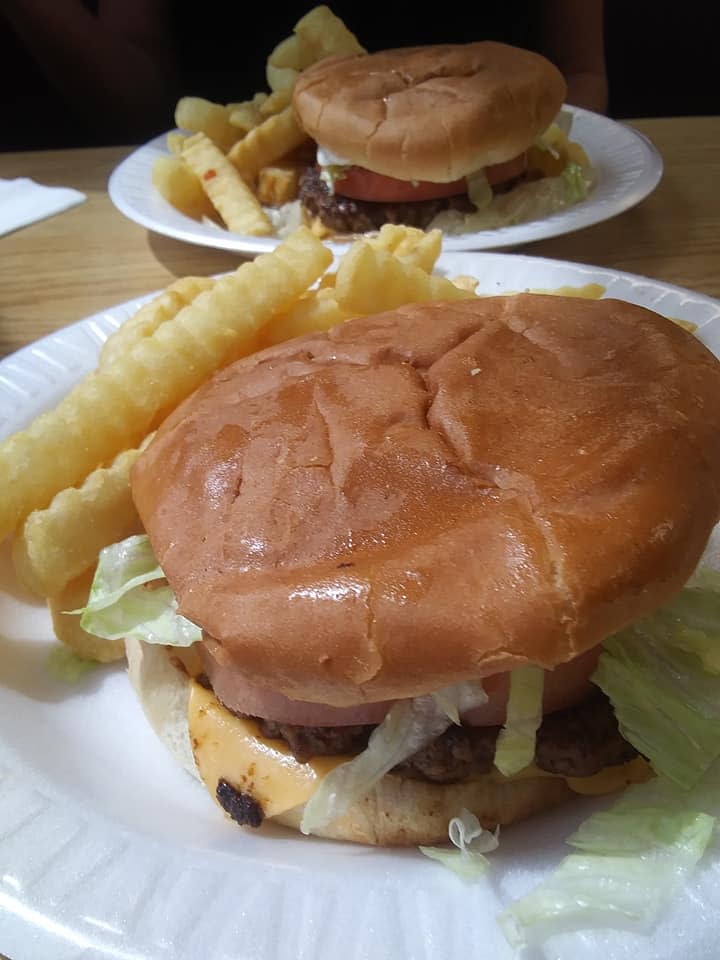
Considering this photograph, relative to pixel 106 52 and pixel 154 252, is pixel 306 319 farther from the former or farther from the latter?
pixel 106 52

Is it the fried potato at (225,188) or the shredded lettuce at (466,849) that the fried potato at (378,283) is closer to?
the shredded lettuce at (466,849)

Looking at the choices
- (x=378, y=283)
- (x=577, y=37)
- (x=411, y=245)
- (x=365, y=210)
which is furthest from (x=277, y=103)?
(x=378, y=283)

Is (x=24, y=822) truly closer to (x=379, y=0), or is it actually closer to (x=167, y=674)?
(x=167, y=674)

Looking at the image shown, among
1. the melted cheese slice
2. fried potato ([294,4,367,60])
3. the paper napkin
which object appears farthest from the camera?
fried potato ([294,4,367,60])

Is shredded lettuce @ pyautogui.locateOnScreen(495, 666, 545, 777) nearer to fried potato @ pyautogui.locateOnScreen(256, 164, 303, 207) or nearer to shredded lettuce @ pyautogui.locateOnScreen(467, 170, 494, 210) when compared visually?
shredded lettuce @ pyautogui.locateOnScreen(467, 170, 494, 210)

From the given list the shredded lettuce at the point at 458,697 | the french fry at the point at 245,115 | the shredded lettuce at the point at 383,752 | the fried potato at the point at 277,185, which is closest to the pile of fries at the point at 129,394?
the shredded lettuce at the point at 383,752

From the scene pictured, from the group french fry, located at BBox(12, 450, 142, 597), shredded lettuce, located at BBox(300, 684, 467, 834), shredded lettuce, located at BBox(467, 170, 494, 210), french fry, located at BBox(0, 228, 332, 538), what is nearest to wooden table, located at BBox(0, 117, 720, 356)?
shredded lettuce, located at BBox(467, 170, 494, 210)
